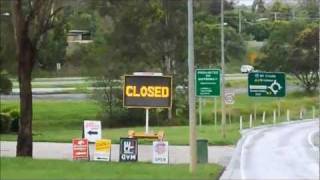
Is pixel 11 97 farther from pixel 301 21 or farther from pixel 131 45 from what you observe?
pixel 301 21

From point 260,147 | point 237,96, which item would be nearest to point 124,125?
point 237,96

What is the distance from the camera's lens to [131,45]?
65312mm

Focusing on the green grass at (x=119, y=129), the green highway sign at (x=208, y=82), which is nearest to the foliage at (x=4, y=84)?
the green grass at (x=119, y=129)

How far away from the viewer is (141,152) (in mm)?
36281

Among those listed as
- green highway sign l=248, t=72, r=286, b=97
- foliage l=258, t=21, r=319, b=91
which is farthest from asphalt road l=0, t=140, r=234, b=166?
foliage l=258, t=21, r=319, b=91

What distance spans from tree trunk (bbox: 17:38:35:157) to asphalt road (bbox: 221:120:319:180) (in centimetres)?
791

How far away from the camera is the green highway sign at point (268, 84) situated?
85.0 feet

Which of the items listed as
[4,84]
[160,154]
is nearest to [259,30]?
[4,84]

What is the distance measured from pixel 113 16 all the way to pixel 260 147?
89.3 ft

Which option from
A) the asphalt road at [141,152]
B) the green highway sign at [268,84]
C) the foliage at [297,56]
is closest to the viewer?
the green highway sign at [268,84]

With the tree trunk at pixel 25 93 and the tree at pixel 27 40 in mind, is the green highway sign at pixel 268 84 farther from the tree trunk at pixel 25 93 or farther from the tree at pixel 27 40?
the tree trunk at pixel 25 93

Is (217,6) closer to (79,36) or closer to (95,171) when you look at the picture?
(79,36)

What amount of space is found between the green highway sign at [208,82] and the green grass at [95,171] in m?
12.0

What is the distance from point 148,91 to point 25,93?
6.41m
